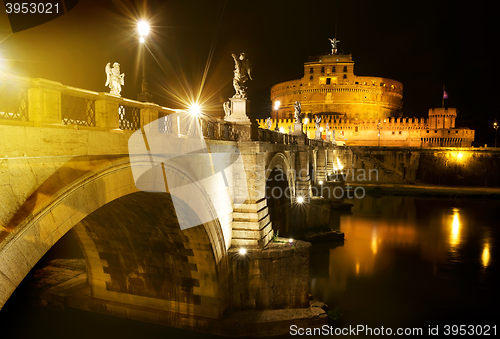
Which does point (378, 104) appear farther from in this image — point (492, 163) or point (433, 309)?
point (433, 309)

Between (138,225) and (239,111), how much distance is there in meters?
4.72

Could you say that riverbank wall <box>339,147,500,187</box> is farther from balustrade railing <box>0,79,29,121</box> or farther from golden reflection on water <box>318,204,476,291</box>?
balustrade railing <box>0,79,29,121</box>

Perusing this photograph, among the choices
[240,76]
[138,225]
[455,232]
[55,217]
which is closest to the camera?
[55,217]

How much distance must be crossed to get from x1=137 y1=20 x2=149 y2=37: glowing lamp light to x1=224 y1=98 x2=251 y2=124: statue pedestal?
177 inches

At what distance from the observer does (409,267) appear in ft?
59.2

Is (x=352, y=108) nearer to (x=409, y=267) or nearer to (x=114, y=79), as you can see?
(x=409, y=267)

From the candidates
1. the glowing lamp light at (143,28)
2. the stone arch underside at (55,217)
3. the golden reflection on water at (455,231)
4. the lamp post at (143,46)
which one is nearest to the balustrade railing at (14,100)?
the stone arch underside at (55,217)

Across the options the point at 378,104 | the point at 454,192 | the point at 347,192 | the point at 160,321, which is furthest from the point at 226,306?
the point at 378,104

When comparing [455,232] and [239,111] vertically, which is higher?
[239,111]

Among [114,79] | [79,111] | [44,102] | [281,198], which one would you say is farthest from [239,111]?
[281,198]

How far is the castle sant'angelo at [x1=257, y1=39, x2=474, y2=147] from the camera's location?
197ft

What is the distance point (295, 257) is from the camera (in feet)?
36.1


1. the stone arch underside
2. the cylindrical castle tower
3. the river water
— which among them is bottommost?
the river water

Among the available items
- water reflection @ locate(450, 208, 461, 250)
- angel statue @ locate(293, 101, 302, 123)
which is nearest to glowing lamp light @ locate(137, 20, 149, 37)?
angel statue @ locate(293, 101, 302, 123)
